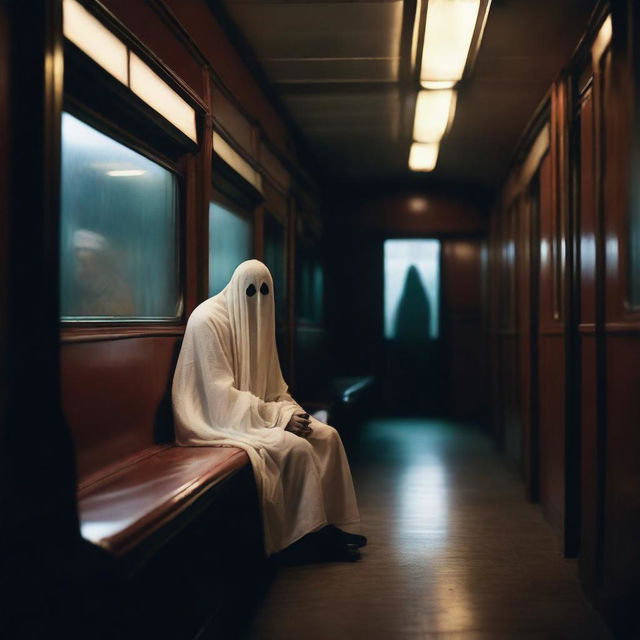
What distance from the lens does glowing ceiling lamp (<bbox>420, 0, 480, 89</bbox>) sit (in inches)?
158

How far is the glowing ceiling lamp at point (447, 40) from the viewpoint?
4.01 meters

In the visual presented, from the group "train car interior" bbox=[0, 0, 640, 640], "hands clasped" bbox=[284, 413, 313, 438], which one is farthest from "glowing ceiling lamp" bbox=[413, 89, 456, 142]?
"hands clasped" bbox=[284, 413, 313, 438]

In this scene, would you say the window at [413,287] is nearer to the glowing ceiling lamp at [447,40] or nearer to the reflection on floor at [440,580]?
the reflection on floor at [440,580]

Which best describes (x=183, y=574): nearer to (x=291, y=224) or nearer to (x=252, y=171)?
(x=252, y=171)

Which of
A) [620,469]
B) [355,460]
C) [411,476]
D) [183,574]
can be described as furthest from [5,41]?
[355,460]

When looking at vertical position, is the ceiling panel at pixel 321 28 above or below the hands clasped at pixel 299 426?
above

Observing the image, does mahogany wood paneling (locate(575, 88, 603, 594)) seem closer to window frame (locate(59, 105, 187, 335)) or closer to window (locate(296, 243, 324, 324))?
window frame (locate(59, 105, 187, 335))

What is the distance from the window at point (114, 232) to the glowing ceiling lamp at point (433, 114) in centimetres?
260

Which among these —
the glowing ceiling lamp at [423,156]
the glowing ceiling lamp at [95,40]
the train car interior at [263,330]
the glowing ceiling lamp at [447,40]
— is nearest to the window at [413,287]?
the glowing ceiling lamp at [423,156]

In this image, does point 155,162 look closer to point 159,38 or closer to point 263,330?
point 159,38

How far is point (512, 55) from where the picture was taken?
4.86 metres

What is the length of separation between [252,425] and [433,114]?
141 inches

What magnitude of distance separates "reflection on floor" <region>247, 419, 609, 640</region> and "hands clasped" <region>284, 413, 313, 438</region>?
67 centimetres

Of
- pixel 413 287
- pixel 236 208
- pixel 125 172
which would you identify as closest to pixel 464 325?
pixel 413 287
